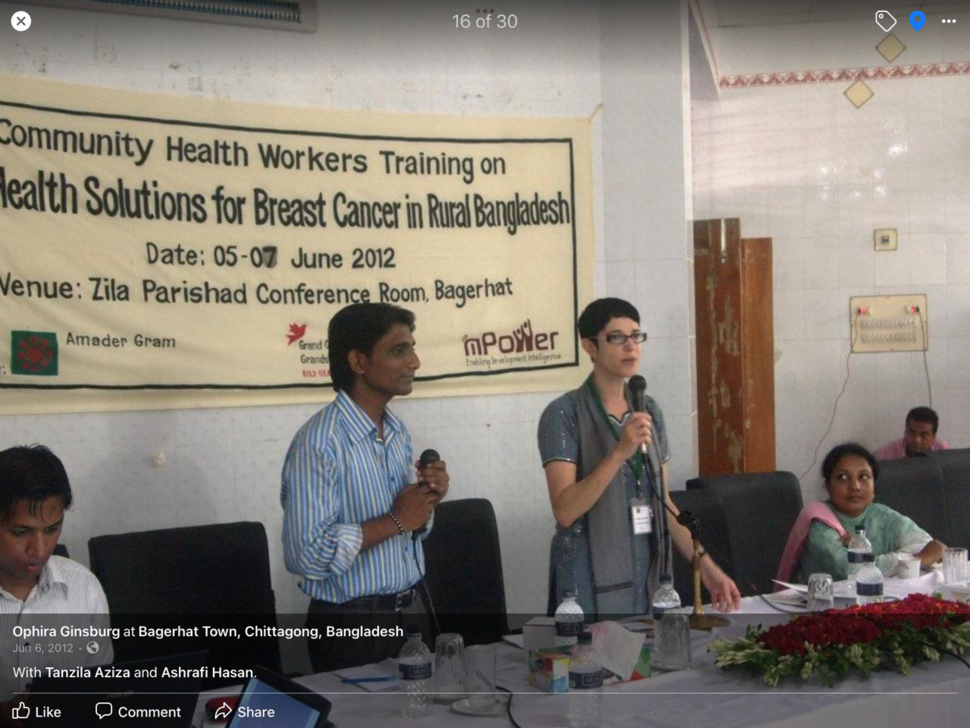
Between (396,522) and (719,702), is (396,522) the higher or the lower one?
the higher one

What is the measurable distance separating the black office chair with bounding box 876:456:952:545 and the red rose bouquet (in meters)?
1.72

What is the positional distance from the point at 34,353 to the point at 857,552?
2346 mm

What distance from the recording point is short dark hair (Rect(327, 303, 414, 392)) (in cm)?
221

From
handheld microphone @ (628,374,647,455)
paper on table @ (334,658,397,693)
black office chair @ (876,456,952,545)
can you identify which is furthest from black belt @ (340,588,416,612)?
black office chair @ (876,456,952,545)

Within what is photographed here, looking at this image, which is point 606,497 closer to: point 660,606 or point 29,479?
point 660,606

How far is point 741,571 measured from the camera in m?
3.30

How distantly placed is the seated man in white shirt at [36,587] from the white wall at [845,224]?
341cm

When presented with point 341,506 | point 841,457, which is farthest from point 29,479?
point 841,457

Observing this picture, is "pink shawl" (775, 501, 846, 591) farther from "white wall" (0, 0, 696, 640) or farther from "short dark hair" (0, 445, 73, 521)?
"short dark hair" (0, 445, 73, 521)

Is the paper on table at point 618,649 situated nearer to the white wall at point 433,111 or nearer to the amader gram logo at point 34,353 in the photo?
the white wall at point 433,111

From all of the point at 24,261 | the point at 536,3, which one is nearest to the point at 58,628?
the point at 24,261

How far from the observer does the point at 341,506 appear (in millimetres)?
2102

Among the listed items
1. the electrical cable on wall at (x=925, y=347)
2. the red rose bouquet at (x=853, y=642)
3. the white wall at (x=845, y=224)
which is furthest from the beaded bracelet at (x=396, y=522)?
the electrical cable on wall at (x=925, y=347)

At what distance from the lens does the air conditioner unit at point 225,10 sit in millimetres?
2820
